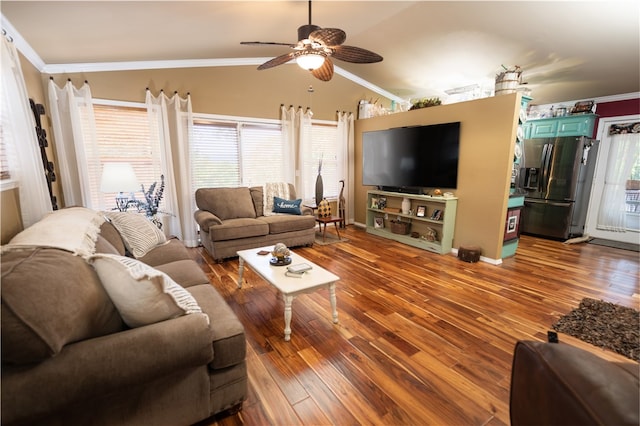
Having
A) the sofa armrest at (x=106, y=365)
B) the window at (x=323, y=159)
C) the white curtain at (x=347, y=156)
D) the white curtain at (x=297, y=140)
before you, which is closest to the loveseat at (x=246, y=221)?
the white curtain at (x=297, y=140)

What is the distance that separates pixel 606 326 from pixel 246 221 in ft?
12.7

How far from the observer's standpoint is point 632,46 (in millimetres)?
3172

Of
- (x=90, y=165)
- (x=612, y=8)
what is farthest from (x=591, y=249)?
(x=90, y=165)

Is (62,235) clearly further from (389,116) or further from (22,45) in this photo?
(389,116)

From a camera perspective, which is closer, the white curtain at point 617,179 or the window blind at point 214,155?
the window blind at point 214,155

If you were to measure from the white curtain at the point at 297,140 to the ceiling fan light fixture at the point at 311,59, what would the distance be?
7.99 ft

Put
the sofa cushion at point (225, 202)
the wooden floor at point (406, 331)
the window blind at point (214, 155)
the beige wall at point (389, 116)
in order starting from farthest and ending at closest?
the window blind at point (214, 155) → the sofa cushion at point (225, 202) → the beige wall at point (389, 116) → the wooden floor at point (406, 331)

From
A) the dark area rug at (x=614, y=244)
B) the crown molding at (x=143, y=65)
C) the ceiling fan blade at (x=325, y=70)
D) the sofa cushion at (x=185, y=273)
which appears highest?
the crown molding at (x=143, y=65)

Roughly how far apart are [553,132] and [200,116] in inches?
235

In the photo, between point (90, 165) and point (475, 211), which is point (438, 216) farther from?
point (90, 165)

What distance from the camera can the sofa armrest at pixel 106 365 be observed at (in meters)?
0.92

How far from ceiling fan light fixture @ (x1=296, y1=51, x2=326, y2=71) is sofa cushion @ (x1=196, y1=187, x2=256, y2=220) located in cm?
235

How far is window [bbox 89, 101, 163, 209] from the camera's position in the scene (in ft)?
12.2

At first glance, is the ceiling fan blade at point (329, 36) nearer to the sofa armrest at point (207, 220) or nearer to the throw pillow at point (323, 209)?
the sofa armrest at point (207, 220)
